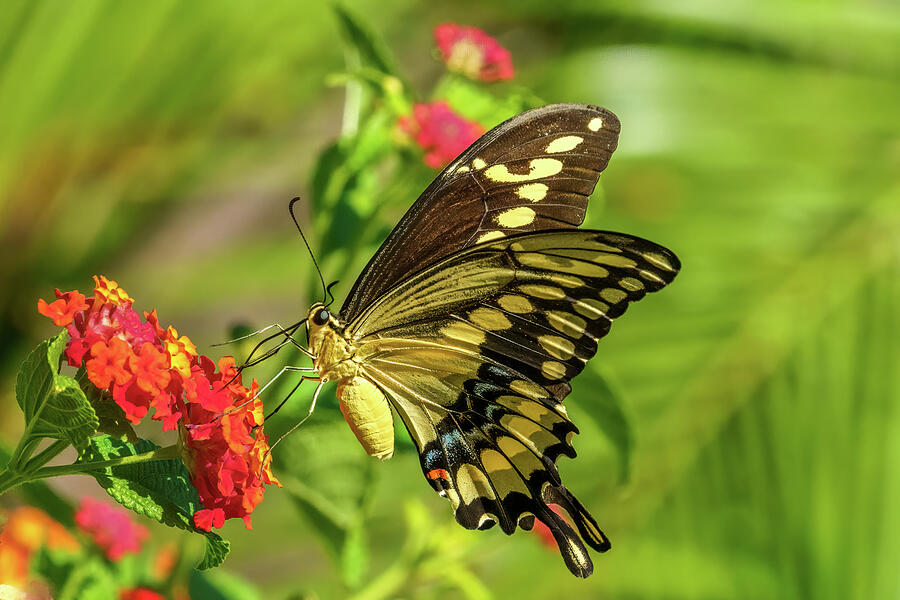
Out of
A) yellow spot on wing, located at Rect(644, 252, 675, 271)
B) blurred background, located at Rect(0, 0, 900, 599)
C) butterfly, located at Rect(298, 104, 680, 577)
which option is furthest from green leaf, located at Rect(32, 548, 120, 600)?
blurred background, located at Rect(0, 0, 900, 599)

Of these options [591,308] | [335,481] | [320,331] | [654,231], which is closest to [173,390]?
[320,331]

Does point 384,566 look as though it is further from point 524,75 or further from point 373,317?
point 373,317

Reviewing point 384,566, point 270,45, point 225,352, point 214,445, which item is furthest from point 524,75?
point 214,445

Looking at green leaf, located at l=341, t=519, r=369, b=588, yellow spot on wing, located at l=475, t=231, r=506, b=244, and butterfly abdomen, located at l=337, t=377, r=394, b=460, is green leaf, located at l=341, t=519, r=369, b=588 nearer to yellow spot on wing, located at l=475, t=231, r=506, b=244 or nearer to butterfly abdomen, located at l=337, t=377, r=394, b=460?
butterfly abdomen, located at l=337, t=377, r=394, b=460

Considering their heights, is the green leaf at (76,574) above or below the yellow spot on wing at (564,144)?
below

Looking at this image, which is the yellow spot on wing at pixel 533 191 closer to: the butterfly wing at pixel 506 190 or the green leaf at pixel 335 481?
the butterfly wing at pixel 506 190

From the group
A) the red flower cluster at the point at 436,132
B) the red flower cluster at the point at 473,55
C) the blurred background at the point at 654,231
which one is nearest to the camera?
the red flower cluster at the point at 436,132

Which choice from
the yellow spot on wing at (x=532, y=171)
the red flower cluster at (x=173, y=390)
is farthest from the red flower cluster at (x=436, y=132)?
the red flower cluster at (x=173, y=390)

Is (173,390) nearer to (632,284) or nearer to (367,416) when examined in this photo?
(367,416)
